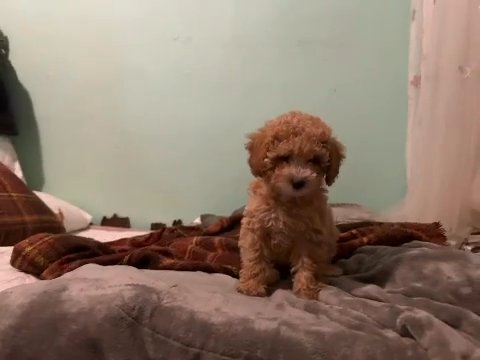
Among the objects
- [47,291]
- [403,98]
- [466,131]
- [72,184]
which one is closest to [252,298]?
[47,291]

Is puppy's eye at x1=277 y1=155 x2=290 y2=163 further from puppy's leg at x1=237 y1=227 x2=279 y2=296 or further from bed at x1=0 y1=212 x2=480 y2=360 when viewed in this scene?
bed at x1=0 y1=212 x2=480 y2=360

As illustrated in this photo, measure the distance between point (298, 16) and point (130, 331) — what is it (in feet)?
4.76

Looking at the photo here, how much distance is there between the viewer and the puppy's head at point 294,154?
50.4 inches

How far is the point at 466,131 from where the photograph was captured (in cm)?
180

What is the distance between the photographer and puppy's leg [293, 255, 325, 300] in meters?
1.34

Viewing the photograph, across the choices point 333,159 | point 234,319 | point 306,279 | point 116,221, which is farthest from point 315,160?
point 116,221

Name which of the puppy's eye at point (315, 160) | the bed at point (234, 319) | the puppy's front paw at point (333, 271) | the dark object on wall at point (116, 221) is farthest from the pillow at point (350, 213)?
the dark object on wall at point (116, 221)

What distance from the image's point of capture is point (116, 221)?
2.45 m

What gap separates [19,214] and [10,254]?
0.74ft

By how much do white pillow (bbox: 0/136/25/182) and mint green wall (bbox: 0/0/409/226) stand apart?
4.2 inches

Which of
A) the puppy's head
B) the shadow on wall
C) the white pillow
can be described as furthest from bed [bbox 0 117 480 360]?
the shadow on wall

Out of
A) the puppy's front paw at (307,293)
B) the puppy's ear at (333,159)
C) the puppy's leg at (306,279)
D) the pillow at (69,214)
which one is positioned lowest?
the pillow at (69,214)

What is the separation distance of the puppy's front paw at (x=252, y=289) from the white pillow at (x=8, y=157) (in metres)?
1.36

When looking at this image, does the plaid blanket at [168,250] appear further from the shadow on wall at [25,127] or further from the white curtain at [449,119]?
the shadow on wall at [25,127]
